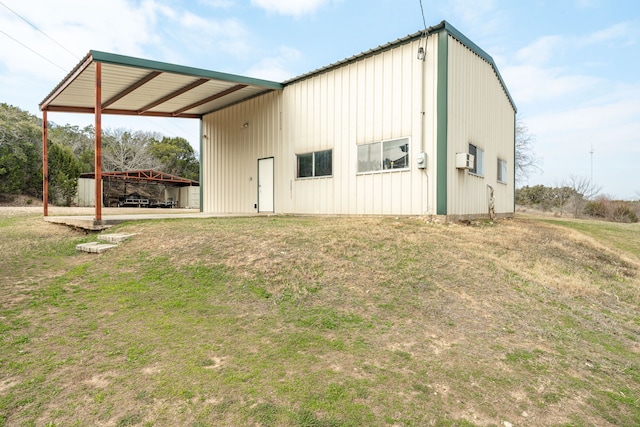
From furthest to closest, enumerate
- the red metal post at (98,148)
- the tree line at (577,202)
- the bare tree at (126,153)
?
the bare tree at (126,153) → the tree line at (577,202) → the red metal post at (98,148)

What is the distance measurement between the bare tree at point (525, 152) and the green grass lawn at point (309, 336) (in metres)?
28.1

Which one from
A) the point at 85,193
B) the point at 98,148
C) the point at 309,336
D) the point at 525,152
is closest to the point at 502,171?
the point at 309,336

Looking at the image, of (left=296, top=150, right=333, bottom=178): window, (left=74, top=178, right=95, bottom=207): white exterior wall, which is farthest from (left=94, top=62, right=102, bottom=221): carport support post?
(left=74, top=178, right=95, bottom=207): white exterior wall

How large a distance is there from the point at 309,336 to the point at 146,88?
1066 cm

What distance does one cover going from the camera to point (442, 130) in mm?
8836

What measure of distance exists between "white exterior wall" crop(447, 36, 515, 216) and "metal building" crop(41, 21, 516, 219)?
5 cm

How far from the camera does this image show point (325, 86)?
37.1ft

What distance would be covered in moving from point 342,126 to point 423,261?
20.7 feet

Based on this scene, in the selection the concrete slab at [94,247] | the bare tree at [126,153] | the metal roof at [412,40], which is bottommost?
the concrete slab at [94,247]

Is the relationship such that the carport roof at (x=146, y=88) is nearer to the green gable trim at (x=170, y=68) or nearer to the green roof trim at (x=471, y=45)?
the green gable trim at (x=170, y=68)

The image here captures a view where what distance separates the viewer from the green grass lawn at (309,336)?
2.40 meters

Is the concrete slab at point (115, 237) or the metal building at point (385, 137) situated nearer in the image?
the concrete slab at point (115, 237)

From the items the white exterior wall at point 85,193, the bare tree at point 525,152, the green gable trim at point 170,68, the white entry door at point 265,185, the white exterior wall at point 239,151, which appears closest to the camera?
the green gable trim at point 170,68

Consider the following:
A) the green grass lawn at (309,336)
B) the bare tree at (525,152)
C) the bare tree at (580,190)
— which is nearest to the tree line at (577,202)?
the bare tree at (580,190)
